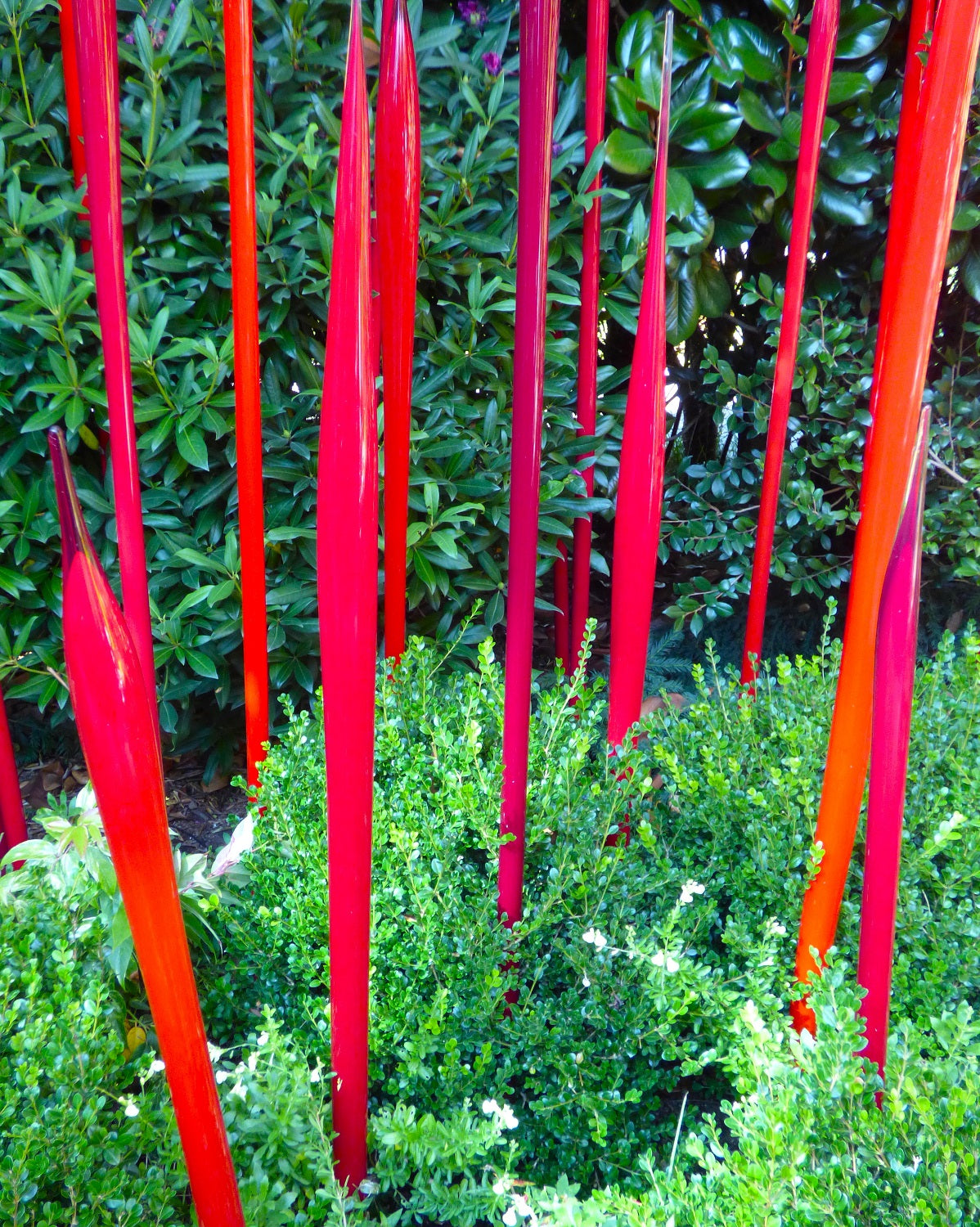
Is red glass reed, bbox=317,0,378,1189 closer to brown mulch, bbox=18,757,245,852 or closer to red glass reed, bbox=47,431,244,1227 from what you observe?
red glass reed, bbox=47,431,244,1227

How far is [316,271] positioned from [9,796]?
43.8 inches

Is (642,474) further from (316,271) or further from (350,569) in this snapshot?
(316,271)

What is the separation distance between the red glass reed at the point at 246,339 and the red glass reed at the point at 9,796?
0.92 ft

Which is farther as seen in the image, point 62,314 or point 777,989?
point 62,314

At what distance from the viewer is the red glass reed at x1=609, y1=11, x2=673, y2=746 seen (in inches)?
34.1

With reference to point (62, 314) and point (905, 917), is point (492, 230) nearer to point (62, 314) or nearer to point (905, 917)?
point (62, 314)

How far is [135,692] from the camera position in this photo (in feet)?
1.48

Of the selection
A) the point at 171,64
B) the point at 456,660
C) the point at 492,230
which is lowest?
the point at 456,660

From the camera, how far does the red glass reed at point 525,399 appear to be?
0.69m

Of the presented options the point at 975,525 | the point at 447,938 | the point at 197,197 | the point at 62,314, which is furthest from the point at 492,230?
the point at 447,938

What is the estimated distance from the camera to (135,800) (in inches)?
18.1

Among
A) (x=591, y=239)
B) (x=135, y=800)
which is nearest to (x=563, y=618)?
(x=591, y=239)

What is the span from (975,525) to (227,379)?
1651 millimetres

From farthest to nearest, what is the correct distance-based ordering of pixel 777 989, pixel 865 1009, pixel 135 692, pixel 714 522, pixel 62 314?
pixel 714 522 → pixel 62 314 → pixel 777 989 → pixel 865 1009 → pixel 135 692
